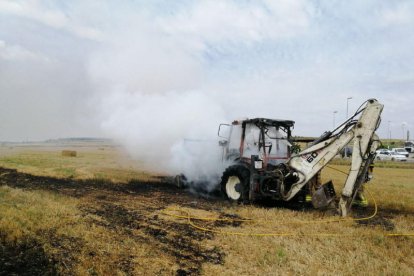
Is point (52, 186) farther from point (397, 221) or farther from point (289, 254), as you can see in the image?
point (397, 221)

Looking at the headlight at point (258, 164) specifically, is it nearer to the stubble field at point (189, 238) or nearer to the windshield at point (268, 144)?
the windshield at point (268, 144)

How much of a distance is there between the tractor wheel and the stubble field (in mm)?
407

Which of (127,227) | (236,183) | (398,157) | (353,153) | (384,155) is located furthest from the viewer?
(384,155)

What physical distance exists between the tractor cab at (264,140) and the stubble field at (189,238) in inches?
61.1

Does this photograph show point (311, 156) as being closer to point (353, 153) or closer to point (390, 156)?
point (353, 153)

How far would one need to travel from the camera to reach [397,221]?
9688 mm

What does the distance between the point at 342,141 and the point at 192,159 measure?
21.9ft

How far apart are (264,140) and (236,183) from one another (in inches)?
65.8

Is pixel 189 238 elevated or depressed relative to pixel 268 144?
depressed

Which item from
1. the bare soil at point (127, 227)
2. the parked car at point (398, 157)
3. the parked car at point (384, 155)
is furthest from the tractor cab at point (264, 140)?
the parked car at point (384, 155)

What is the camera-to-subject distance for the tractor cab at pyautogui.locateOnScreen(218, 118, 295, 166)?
37.9ft

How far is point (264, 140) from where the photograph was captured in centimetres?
1155

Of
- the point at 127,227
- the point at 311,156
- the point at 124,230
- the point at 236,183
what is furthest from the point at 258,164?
the point at 124,230

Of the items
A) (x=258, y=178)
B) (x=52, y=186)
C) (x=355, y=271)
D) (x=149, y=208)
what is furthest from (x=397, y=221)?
(x=52, y=186)
